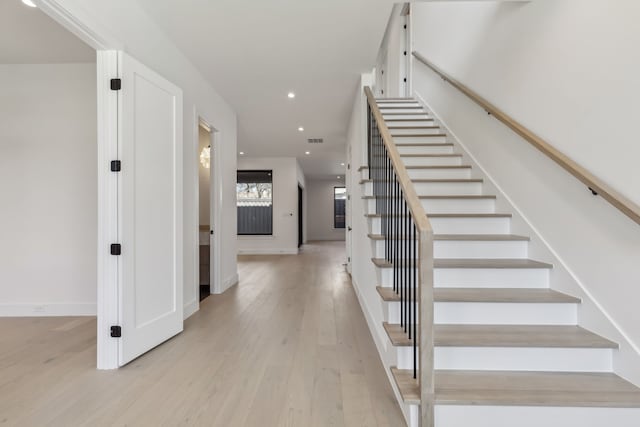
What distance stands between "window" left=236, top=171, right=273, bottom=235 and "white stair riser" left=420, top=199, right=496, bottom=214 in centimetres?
654

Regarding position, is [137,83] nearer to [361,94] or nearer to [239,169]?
[361,94]

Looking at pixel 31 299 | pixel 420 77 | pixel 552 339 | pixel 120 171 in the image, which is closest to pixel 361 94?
pixel 420 77

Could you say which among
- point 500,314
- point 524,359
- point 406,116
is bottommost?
point 524,359

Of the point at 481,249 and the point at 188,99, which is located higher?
the point at 188,99

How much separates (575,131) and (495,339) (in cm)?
137

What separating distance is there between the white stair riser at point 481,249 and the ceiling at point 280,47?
6.45ft

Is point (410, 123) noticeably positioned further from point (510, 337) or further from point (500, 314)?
point (510, 337)

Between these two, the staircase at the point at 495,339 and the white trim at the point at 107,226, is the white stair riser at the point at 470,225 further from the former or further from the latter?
the white trim at the point at 107,226

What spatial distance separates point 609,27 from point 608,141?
613mm

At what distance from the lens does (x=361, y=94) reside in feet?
12.1

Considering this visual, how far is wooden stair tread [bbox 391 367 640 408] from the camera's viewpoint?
1.40 meters

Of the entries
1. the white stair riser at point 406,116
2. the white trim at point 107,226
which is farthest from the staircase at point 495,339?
the white stair riser at point 406,116

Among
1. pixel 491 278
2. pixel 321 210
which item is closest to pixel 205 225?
pixel 491 278

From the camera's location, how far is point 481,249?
233cm
